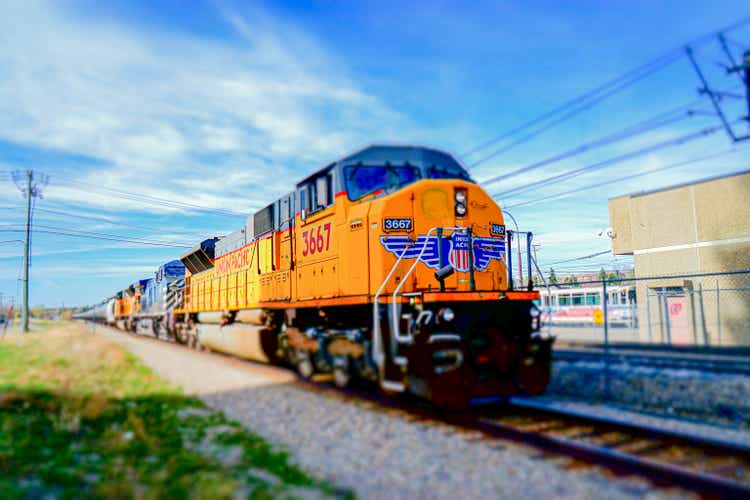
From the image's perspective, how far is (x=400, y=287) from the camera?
7.34 meters

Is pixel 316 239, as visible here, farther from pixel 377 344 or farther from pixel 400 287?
pixel 377 344

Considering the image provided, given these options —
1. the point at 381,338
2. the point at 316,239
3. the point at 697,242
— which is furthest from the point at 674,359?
the point at 697,242

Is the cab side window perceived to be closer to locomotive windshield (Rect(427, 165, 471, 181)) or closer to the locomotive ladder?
locomotive windshield (Rect(427, 165, 471, 181))

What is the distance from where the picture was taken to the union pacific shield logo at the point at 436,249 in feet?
25.1

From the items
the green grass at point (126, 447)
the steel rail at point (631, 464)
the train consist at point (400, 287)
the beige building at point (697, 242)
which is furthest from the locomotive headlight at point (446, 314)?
the beige building at point (697, 242)

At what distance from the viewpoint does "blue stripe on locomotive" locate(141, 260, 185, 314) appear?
19516mm

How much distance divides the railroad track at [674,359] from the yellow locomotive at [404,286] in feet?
6.95

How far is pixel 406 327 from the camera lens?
709 centimetres

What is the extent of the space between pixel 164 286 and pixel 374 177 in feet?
46.4

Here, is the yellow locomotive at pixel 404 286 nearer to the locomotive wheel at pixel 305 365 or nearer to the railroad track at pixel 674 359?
the locomotive wheel at pixel 305 365

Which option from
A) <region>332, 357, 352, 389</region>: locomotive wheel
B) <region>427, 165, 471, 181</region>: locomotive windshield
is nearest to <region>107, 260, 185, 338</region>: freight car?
<region>332, 357, 352, 389</region>: locomotive wheel

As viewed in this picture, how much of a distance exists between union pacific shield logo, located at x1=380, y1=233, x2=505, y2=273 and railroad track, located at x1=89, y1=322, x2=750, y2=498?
1.99 metres

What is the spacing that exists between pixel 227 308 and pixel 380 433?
8.16 metres

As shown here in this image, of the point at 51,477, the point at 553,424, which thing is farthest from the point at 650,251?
the point at 51,477
